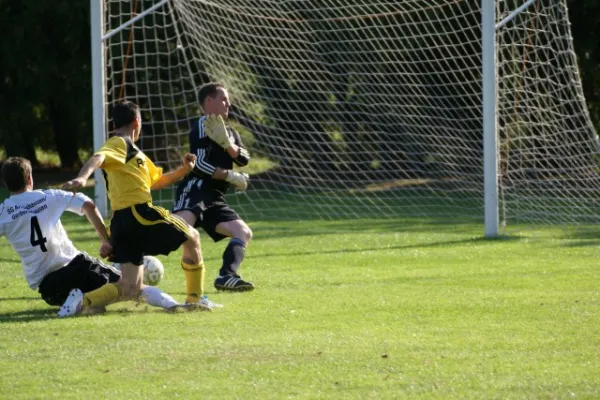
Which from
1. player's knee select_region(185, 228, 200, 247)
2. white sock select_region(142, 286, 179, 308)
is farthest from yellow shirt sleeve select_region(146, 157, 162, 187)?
white sock select_region(142, 286, 179, 308)

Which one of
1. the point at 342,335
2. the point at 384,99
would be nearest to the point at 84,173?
the point at 342,335

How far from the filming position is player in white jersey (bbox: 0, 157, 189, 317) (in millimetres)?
8055

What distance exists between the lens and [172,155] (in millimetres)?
23641

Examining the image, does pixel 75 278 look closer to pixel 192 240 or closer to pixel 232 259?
pixel 192 240

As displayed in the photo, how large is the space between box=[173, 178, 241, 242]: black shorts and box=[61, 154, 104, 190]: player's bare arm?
1883mm

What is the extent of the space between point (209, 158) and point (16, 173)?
2036 millimetres

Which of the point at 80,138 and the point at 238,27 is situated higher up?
the point at 238,27

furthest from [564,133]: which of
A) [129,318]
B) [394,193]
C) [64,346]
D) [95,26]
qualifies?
[64,346]

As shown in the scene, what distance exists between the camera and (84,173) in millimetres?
7336

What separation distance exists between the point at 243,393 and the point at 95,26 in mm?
9911

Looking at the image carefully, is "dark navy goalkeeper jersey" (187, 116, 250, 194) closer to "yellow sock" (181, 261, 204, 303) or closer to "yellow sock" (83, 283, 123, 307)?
"yellow sock" (181, 261, 204, 303)

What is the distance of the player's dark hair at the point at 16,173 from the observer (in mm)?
8039

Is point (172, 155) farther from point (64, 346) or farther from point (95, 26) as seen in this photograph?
point (64, 346)

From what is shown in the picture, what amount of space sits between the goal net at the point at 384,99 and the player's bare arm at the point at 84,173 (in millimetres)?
7229
